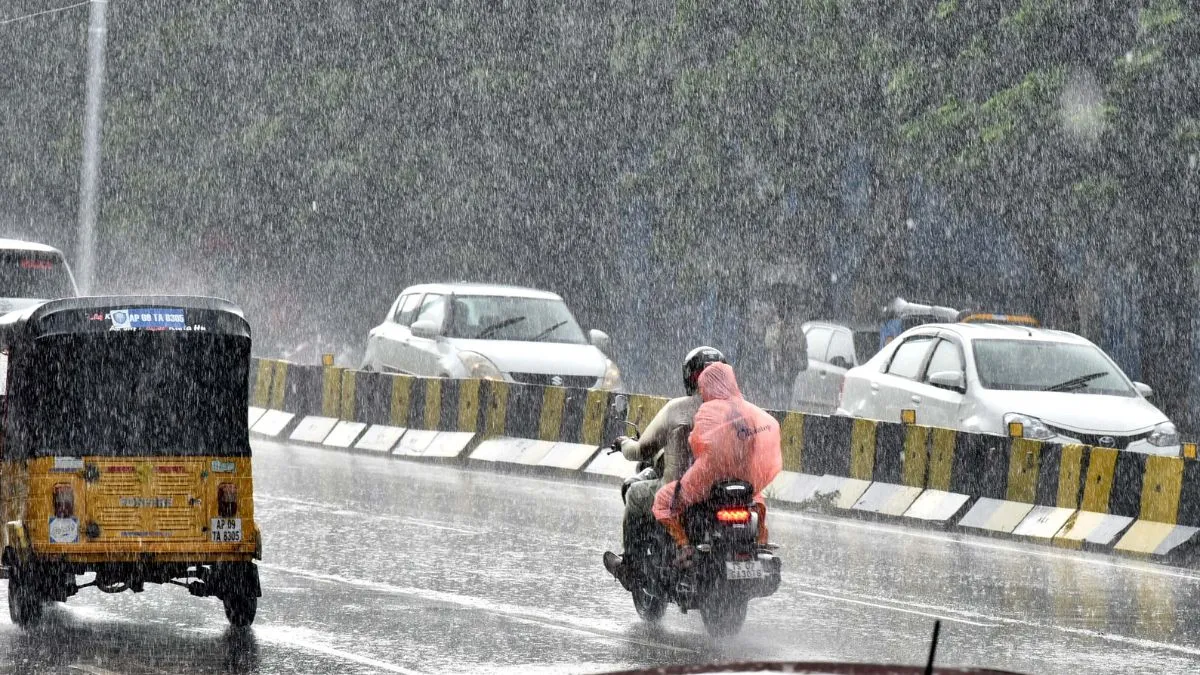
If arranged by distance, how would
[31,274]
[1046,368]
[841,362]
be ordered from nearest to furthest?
[1046,368] < [31,274] < [841,362]

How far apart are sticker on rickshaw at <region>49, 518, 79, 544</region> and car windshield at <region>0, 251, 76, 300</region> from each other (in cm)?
936

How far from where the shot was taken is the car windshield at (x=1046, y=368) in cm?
1853

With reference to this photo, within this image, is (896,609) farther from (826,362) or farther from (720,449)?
(826,362)

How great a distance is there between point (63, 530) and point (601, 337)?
573 inches

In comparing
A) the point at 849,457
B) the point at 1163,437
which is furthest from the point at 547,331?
the point at 1163,437

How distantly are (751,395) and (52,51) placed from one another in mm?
17968

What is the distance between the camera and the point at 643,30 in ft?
97.8

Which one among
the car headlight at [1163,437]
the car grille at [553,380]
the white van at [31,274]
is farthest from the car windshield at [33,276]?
the car headlight at [1163,437]

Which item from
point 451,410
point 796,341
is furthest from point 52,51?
point 451,410

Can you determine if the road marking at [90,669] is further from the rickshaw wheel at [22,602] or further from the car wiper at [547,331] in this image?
the car wiper at [547,331]

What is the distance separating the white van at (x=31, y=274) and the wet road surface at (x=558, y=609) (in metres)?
3.68

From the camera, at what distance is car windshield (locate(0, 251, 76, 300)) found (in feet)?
63.8

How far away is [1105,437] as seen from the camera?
57.9 feet

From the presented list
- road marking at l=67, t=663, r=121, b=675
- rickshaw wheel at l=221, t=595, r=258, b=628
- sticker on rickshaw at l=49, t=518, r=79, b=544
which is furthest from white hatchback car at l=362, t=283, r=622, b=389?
road marking at l=67, t=663, r=121, b=675
